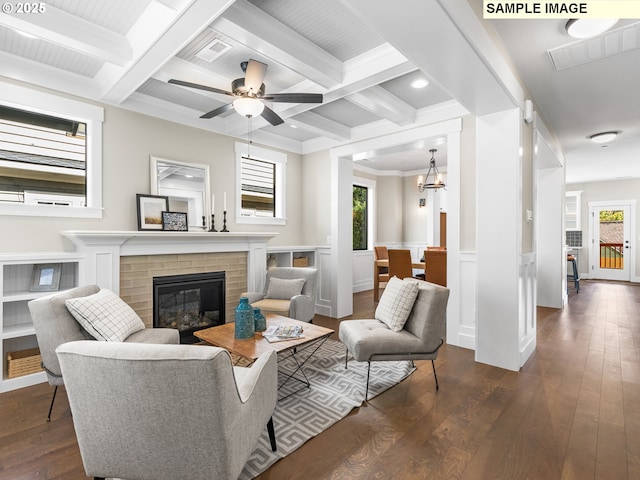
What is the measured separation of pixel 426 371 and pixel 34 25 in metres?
3.98

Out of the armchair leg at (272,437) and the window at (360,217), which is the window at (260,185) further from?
the armchair leg at (272,437)

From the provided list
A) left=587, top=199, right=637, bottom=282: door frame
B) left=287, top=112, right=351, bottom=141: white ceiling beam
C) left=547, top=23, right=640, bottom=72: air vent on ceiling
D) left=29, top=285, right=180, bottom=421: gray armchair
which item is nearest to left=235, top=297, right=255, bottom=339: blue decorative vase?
left=29, top=285, right=180, bottom=421: gray armchair

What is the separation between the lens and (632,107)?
12.6 feet

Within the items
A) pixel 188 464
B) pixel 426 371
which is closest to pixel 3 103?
pixel 188 464

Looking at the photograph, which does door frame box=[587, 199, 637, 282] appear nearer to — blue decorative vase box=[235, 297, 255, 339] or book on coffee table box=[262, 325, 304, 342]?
book on coffee table box=[262, 325, 304, 342]

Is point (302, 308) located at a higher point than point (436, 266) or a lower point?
lower

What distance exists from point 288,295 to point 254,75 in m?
2.43

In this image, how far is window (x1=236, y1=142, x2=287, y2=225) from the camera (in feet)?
15.2

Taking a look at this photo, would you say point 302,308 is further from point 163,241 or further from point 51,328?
point 51,328

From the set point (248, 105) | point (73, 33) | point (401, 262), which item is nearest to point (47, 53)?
point (73, 33)

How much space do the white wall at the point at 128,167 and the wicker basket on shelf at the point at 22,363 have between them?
34.8 inches

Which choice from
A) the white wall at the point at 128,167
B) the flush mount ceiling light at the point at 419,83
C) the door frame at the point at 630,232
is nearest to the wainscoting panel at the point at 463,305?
the flush mount ceiling light at the point at 419,83

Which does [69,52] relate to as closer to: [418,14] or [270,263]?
[418,14]

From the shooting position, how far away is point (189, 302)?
13.0 feet
